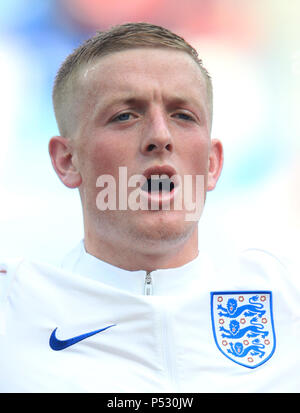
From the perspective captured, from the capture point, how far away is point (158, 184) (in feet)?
9.07

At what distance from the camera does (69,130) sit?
3.16m

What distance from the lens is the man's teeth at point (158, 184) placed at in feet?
8.98

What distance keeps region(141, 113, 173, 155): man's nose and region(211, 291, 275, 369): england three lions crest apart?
784 millimetres

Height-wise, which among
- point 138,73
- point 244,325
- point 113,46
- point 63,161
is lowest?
point 244,325

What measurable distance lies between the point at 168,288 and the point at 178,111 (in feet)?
3.05

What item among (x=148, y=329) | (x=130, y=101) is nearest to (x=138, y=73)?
(x=130, y=101)

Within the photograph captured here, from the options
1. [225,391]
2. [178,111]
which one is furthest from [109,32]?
[225,391]

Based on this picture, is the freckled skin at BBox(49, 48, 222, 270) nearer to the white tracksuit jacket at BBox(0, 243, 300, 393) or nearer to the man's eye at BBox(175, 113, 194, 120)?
the man's eye at BBox(175, 113, 194, 120)

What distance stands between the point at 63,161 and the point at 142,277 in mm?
842

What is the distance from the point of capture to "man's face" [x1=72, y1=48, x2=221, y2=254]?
2756mm

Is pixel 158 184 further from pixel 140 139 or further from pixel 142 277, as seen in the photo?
pixel 142 277

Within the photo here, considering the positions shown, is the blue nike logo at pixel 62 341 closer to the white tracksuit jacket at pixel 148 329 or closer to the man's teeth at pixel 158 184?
the white tracksuit jacket at pixel 148 329

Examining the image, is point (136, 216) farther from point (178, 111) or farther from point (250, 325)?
point (250, 325)

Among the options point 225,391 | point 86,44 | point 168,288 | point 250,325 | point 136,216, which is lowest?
point 225,391
